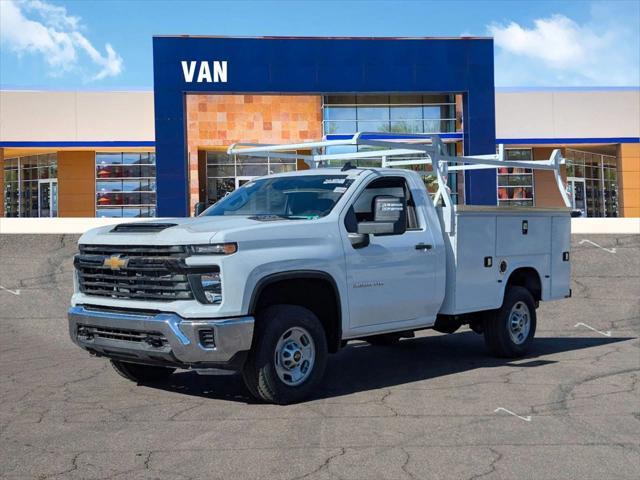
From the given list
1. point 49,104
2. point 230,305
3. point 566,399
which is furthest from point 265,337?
point 49,104

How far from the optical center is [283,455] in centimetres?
563

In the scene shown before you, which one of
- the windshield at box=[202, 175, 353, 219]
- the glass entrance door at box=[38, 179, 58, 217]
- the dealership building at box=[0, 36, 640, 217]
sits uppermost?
the dealership building at box=[0, 36, 640, 217]

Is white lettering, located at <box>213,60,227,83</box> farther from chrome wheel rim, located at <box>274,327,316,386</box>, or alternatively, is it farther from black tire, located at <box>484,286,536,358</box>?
chrome wheel rim, located at <box>274,327,316,386</box>

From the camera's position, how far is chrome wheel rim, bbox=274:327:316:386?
7.24 metres

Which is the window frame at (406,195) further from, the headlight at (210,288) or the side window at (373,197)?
the headlight at (210,288)

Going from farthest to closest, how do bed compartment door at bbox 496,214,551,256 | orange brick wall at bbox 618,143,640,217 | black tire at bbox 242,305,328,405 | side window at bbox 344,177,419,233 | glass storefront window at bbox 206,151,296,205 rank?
orange brick wall at bbox 618,143,640,217 → glass storefront window at bbox 206,151,296,205 → bed compartment door at bbox 496,214,551,256 → side window at bbox 344,177,419,233 → black tire at bbox 242,305,328,405

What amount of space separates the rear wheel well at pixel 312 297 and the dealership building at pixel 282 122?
16998 millimetres

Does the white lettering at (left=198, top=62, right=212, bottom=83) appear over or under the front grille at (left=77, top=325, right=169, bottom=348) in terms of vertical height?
over

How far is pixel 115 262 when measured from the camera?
7.28 metres

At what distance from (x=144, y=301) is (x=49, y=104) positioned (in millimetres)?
26739

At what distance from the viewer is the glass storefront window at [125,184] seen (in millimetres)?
33688

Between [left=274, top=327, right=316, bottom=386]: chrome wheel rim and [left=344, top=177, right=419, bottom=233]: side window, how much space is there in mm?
1120

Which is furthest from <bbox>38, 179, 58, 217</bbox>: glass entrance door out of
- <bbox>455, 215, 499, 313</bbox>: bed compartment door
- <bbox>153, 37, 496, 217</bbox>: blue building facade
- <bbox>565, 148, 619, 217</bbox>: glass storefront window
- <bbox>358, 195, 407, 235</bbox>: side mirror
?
<bbox>358, 195, 407, 235</bbox>: side mirror

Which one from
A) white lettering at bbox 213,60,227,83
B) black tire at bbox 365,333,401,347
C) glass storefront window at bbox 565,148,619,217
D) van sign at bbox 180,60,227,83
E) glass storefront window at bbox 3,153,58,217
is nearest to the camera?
black tire at bbox 365,333,401,347
